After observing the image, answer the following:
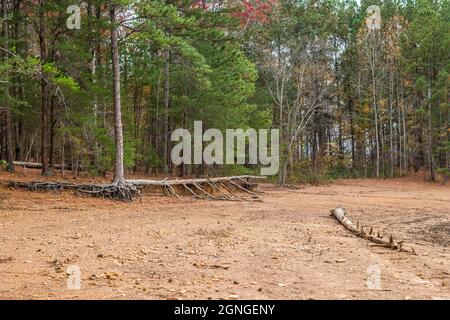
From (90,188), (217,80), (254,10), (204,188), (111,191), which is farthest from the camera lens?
(254,10)

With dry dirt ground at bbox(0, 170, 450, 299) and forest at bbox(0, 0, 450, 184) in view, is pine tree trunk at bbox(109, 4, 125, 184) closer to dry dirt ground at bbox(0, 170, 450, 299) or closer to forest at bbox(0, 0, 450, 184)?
forest at bbox(0, 0, 450, 184)

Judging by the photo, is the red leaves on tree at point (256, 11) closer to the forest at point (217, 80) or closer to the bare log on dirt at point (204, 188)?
the forest at point (217, 80)

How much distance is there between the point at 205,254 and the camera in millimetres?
7383

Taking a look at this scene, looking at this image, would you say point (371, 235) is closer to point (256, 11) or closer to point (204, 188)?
point (204, 188)

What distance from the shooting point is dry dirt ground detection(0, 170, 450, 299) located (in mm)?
5094

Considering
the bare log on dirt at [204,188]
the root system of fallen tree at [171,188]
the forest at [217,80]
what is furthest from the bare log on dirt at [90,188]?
the forest at [217,80]

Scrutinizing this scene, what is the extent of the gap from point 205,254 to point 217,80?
50.4ft

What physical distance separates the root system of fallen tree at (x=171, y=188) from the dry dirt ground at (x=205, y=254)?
92 centimetres

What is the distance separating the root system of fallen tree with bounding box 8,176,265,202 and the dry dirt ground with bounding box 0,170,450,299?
92 centimetres

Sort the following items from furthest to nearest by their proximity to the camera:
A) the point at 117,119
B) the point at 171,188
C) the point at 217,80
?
the point at 217,80, the point at 171,188, the point at 117,119

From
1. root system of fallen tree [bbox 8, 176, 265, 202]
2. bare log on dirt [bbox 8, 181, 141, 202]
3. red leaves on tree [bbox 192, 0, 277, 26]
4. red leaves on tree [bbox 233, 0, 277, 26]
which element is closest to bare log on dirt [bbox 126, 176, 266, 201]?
root system of fallen tree [bbox 8, 176, 265, 202]

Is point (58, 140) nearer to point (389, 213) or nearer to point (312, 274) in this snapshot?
point (389, 213)

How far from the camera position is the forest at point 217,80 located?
16609mm

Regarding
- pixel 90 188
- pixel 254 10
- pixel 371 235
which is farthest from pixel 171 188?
pixel 254 10
